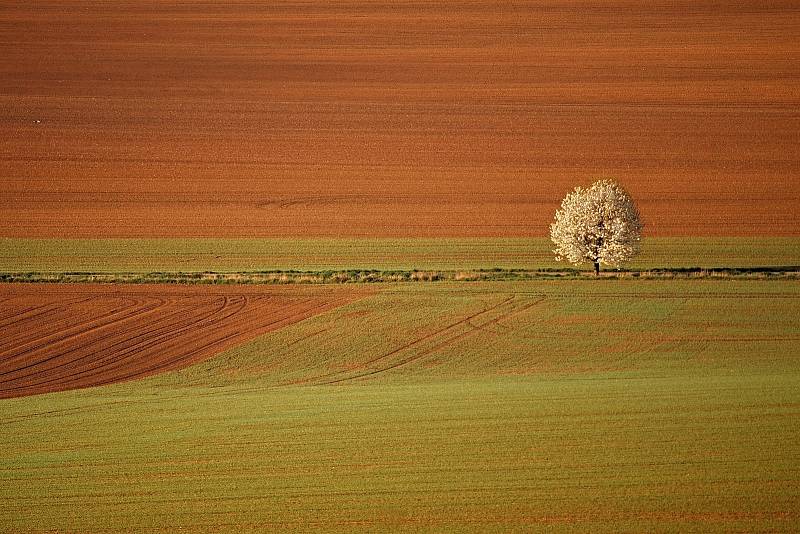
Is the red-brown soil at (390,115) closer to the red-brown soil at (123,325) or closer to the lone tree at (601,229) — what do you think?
the lone tree at (601,229)

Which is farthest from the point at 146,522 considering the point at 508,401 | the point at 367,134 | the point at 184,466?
the point at 367,134

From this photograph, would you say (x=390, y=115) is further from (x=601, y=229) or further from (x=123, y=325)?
(x=123, y=325)

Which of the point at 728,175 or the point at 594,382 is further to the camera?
the point at 728,175

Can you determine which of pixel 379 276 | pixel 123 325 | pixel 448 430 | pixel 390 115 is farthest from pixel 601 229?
pixel 390 115

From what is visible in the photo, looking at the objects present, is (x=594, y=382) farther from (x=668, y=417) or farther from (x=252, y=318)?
(x=252, y=318)

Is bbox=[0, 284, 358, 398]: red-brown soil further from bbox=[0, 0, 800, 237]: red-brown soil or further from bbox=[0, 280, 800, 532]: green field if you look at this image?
bbox=[0, 0, 800, 237]: red-brown soil

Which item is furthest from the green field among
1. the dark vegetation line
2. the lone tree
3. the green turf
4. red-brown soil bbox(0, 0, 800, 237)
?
red-brown soil bbox(0, 0, 800, 237)
